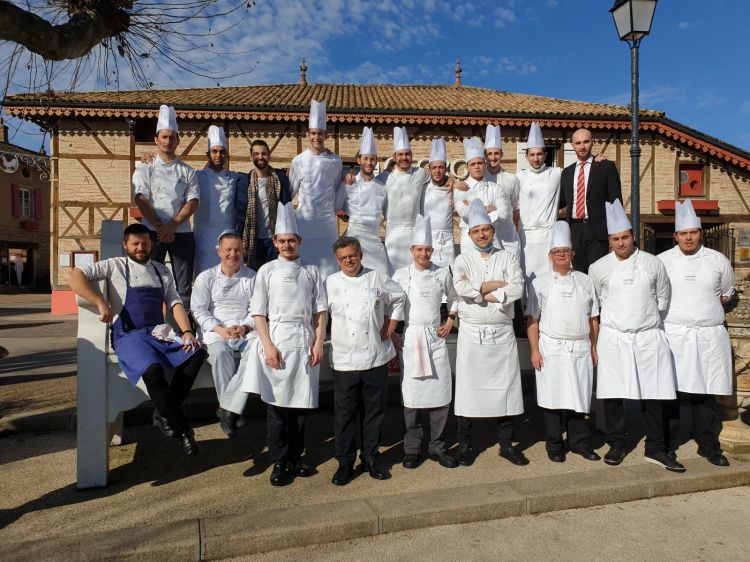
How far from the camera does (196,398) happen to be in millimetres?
5555

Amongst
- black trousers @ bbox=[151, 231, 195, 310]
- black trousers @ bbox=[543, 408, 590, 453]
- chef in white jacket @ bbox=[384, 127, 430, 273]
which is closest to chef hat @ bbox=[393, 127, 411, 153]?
chef in white jacket @ bbox=[384, 127, 430, 273]

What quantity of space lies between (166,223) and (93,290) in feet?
4.46

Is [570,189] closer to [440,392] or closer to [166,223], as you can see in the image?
[440,392]

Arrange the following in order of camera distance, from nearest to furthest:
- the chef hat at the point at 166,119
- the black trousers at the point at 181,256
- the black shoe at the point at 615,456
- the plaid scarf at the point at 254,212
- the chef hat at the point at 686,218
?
the black shoe at the point at 615,456
the chef hat at the point at 686,218
the chef hat at the point at 166,119
the black trousers at the point at 181,256
the plaid scarf at the point at 254,212

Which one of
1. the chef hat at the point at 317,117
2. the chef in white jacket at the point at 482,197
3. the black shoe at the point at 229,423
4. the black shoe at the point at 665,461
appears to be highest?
the chef hat at the point at 317,117

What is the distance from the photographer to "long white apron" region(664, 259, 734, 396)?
422 cm

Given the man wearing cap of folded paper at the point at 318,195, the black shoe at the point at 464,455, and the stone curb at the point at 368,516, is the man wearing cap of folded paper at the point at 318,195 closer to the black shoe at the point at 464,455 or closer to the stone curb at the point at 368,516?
the black shoe at the point at 464,455

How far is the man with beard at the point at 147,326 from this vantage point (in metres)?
3.68

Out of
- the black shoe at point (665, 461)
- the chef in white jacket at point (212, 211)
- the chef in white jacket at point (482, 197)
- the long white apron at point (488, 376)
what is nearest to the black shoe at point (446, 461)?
the long white apron at point (488, 376)

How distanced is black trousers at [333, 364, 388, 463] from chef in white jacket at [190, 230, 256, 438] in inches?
27.4

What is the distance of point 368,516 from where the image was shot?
318cm

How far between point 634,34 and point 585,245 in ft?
8.96

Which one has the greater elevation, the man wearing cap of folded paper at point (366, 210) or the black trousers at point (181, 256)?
the man wearing cap of folded paper at point (366, 210)

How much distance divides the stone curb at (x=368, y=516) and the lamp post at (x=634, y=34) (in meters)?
3.00
